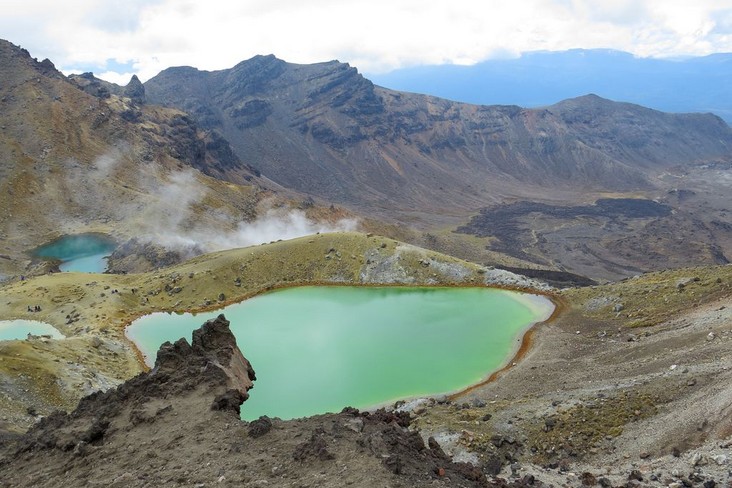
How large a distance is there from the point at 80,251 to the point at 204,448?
312ft

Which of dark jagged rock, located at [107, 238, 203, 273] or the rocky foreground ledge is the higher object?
dark jagged rock, located at [107, 238, 203, 273]

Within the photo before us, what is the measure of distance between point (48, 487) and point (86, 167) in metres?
120

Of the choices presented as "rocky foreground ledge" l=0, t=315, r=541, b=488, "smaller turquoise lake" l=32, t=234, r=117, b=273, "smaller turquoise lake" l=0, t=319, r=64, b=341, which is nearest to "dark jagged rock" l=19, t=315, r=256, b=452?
"rocky foreground ledge" l=0, t=315, r=541, b=488

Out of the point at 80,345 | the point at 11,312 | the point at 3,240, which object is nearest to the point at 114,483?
the point at 80,345

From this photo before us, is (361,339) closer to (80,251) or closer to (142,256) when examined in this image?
(142,256)

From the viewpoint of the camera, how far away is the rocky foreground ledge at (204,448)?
56.5ft

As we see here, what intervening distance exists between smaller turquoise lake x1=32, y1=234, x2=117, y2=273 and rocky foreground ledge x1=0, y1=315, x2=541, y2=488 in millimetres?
73826

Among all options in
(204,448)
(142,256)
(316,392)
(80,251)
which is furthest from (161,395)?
(80,251)

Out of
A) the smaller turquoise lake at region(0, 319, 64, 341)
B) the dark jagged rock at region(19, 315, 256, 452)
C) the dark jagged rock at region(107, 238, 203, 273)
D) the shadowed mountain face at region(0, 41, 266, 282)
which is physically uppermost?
the shadowed mountain face at region(0, 41, 266, 282)

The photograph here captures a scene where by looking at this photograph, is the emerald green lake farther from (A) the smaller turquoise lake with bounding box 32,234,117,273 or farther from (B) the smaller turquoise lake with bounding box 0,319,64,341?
(A) the smaller turquoise lake with bounding box 32,234,117,273

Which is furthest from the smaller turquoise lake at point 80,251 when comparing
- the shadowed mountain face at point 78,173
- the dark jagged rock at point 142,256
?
the dark jagged rock at point 142,256

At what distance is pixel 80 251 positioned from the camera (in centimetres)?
10050

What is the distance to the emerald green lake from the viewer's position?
39156 millimetres

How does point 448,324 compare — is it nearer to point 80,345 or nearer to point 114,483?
point 80,345
